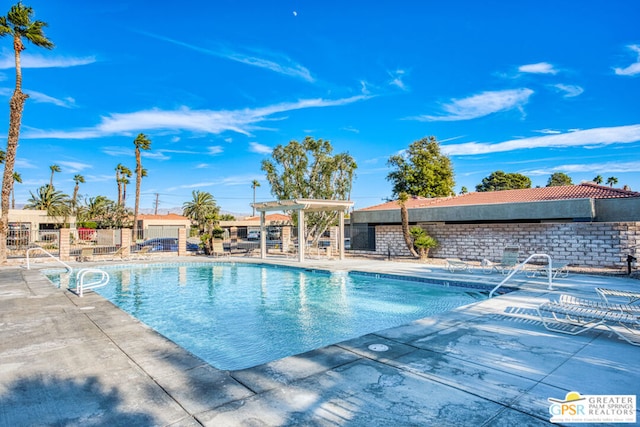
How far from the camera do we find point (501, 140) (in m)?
33.2

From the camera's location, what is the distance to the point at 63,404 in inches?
124

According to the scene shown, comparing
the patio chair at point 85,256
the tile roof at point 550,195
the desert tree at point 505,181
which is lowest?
the patio chair at point 85,256

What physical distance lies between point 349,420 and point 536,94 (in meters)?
25.8

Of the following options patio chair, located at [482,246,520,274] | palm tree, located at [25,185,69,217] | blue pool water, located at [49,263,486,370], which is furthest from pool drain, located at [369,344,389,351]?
palm tree, located at [25,185,69,217]

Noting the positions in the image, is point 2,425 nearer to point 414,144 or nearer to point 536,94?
point 536,94

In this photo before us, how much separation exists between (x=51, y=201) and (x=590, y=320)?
173 feet

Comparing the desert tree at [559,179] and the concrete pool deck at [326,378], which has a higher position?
the desert tree at [559,179]

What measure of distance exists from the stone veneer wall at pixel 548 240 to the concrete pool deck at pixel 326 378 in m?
11.2

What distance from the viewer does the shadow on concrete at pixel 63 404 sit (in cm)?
285

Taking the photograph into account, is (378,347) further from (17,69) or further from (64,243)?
(17,69)

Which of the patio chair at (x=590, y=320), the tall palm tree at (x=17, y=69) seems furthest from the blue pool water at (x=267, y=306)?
the tall palm tree at (x=17, y=69)

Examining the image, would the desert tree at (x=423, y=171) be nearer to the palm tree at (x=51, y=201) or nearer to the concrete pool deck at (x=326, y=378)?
the concrete pool deck at (x=326, y=378)

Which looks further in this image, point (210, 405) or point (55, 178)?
point (55, 178)

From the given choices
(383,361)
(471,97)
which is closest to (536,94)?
(471,97)
